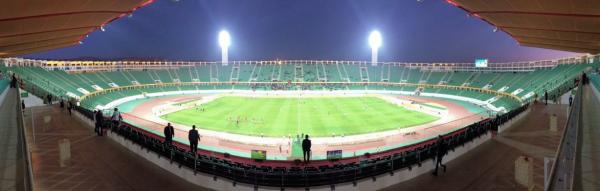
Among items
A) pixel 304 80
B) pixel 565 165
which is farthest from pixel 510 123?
pixel 304 80

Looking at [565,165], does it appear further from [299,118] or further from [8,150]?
[299,118]

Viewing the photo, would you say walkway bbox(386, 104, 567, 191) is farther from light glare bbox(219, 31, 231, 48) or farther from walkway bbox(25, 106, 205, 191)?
light glare bbox(219, 31, 231, 48)

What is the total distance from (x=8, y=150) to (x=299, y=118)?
2975 cm

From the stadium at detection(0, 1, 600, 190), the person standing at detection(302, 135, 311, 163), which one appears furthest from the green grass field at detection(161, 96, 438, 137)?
the person standing at detection(302, 135, 311, 163)

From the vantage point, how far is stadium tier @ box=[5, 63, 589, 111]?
5178 centimetres

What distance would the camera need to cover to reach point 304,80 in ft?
270

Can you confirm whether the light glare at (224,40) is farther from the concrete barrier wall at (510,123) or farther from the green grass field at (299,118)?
the concrete barrier wall at (510,123)

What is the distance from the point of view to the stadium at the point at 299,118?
10.4 meters

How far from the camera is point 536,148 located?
47.8 feet

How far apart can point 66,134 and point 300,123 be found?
69.6 feet

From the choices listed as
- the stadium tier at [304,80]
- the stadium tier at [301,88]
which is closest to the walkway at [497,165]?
the stadium tier at [301,88]

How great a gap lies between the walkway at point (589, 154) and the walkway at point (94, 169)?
9509mm

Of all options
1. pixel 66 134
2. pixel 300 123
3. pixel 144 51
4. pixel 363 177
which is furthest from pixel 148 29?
pixel 363 177

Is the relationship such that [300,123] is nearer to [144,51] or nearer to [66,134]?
[66,134]
